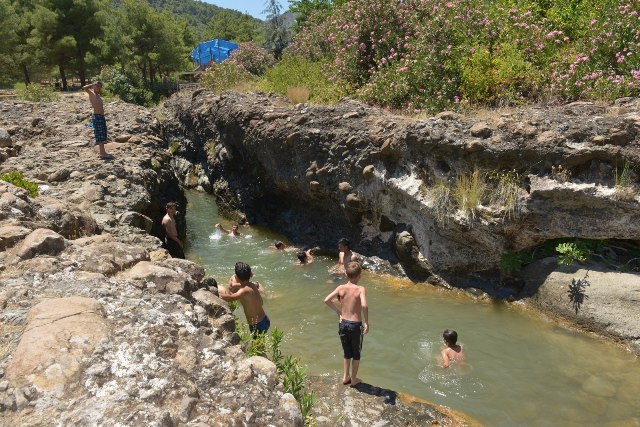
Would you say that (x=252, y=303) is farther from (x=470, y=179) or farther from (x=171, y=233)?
(x=470, y=179)

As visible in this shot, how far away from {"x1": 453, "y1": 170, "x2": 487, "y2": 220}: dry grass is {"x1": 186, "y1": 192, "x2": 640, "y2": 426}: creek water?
1.64 metres

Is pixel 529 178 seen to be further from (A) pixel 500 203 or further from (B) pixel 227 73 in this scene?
(B) pixel 227 73

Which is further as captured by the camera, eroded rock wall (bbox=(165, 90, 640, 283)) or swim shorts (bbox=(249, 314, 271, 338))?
eroded rock wall (bbox=(165, 90, 640, 283))

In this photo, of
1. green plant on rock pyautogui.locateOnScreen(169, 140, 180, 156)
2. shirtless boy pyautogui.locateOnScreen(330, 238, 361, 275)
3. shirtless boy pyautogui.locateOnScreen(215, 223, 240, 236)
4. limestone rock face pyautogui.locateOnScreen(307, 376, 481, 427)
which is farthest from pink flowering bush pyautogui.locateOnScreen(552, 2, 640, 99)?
green plant on rock pyautogui.locateOnScreen(169, 140, 180, 156)

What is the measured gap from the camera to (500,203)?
774 cm

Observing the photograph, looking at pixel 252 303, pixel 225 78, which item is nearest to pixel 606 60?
pixel 252 303

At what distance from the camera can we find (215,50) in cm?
3872

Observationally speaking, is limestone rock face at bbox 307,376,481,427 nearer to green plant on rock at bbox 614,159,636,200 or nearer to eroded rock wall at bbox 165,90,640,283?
eroded rock wall at bbox 165,90,640,283

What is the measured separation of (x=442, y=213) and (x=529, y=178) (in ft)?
5.07

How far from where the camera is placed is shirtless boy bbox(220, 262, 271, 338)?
568 cm

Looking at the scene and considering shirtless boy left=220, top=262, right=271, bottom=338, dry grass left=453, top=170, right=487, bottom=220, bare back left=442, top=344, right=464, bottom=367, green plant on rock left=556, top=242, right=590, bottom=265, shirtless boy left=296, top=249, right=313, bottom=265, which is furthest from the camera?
shirtless boy left=296, top=249, right=313, bottom=265

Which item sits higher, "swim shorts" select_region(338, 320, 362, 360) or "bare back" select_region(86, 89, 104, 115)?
"bare back" select_region(86, 89, 104, 115)

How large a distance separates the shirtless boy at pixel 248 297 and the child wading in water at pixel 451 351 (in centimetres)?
250

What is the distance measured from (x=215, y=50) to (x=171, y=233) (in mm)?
33228
